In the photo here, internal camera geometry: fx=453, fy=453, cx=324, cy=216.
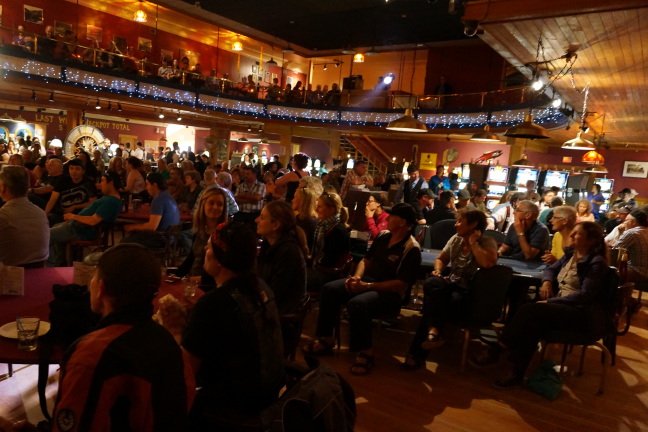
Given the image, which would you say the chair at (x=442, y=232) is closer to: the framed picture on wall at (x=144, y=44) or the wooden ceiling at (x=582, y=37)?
the wooden ceiling at (x=582, y=37)

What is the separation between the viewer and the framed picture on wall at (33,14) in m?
14.4

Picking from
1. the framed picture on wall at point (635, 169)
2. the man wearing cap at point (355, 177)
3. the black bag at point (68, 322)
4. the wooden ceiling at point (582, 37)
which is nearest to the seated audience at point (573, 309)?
the wooden ceiling at point (582, 37)

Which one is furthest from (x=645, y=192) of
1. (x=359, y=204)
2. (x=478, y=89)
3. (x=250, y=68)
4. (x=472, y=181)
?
(x=250, y=68)

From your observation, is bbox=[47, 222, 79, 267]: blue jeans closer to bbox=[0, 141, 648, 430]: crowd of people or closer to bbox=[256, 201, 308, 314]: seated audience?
bbox=[0, 141, 648, 430]: crowd of people

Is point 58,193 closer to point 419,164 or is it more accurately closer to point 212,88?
point 212,88

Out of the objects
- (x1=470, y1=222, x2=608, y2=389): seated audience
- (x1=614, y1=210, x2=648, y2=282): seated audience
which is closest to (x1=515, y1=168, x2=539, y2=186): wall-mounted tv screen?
(x1=614, y1=210, x2=648, y2=282): seated audience

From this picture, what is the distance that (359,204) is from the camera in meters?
7.15

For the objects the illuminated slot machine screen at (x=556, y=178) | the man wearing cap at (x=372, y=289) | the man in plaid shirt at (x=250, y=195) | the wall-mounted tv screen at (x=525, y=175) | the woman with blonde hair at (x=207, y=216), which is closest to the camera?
the woman with blonde hair at (x=207, y=216)

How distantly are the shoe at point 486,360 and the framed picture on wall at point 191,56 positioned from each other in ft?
58.7

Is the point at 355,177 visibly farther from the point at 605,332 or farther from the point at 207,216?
the point at 605,332

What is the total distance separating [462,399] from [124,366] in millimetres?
2796

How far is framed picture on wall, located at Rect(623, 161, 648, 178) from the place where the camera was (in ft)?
52.8

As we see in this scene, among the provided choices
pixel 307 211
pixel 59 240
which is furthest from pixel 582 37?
pixel 59 240

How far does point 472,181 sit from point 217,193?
1016 centimetres
